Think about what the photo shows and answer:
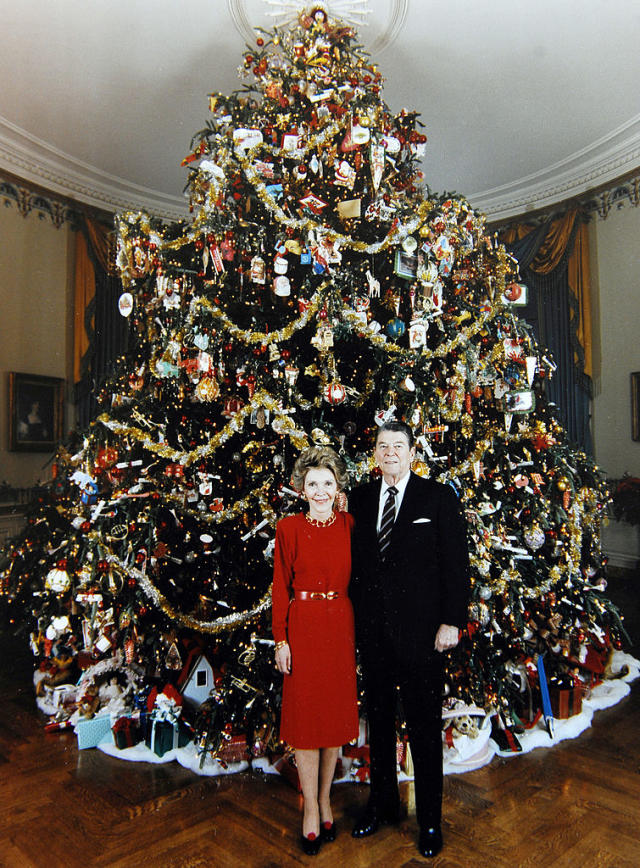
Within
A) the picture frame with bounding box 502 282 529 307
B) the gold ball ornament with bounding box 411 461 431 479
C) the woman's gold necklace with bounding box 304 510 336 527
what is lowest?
the woman's gold necklace with bounding box 304 510 336 527

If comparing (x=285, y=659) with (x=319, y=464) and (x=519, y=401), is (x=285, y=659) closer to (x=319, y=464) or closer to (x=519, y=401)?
(x=319, y=464)

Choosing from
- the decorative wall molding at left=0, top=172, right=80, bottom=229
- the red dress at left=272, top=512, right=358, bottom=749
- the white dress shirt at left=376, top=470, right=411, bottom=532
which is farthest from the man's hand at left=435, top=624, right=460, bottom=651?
the decorative wall molding at left=0, top=172, right=80, bottom=229

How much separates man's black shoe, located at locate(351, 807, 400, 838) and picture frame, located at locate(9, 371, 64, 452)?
16.5 ft

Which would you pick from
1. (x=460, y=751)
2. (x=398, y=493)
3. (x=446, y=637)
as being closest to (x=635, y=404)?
(x=460, y=751)

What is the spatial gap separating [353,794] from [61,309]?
5618mm

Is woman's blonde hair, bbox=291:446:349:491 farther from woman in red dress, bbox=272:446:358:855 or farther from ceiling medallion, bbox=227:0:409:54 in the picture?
ceiling medallion, bbox=227:0:409:54

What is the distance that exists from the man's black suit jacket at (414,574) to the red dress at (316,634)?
71mm

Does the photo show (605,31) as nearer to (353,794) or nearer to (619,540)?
(619,540)

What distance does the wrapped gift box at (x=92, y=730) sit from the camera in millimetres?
3139

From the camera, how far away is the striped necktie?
240 centimetres

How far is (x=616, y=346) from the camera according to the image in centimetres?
658

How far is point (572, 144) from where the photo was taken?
240 inches

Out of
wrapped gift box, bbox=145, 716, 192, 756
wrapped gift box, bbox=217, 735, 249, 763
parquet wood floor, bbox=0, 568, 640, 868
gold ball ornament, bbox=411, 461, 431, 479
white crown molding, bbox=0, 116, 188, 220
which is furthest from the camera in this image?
Result: white crown molding, bbox=0, 116, 188, 220

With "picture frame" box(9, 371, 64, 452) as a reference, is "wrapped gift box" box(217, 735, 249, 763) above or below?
below
